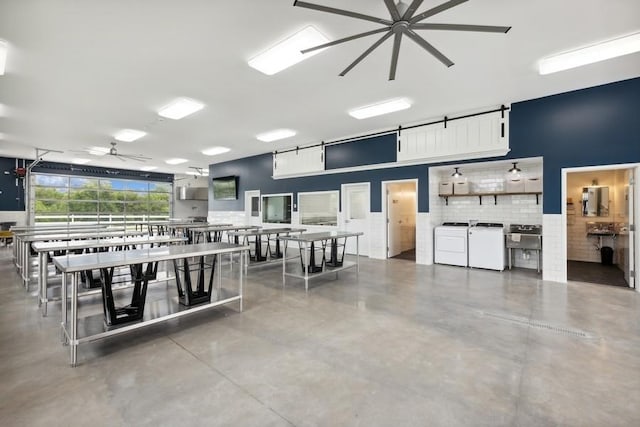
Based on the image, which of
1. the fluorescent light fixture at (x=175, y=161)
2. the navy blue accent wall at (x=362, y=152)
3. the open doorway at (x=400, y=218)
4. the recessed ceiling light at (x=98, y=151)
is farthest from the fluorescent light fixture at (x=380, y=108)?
the recessed ceiling light at (x=98, y=151)

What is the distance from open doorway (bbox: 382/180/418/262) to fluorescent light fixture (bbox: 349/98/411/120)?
1946mm

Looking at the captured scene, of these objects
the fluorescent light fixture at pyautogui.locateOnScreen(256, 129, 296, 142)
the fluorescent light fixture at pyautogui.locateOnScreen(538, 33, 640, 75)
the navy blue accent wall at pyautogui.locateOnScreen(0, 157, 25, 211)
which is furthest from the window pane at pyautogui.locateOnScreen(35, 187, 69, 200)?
the fluorescent light fixture at pyautogui.locateOnScreen(538, 33, 640, 75)

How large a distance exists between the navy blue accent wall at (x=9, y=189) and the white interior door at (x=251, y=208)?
8.27m

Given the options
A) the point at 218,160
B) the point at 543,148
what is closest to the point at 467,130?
A: the point at 543,148

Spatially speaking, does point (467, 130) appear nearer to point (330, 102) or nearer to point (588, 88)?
point (588, 88)

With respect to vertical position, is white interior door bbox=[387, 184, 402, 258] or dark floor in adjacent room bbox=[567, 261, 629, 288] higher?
white interior door bbox=[387, 184, 402, 258]

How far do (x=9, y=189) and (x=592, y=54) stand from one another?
52.9 ft

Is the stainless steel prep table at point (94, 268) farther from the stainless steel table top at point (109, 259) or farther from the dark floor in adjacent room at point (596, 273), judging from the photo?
the dark floor in adjacent room at point (596, 273)

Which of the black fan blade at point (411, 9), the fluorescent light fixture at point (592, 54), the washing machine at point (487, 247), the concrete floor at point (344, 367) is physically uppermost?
the fluorescent light fixture at point (592, 54)

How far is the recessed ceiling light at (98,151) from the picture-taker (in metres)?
9.06

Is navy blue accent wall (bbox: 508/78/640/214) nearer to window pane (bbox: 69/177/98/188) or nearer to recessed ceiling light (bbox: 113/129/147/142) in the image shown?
recessed ceiling light (bbox: 113/129/147/142)

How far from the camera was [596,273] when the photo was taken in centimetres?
544

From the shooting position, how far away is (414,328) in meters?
2.99

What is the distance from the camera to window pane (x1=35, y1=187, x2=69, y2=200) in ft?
36.7
